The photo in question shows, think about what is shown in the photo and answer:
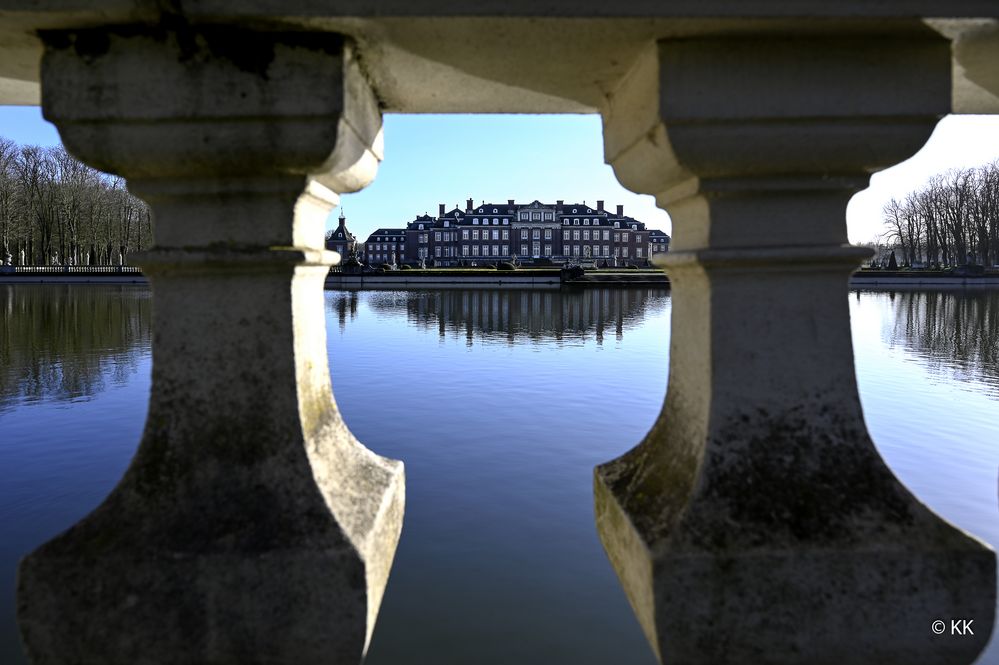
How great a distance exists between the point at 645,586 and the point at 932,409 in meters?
7.63

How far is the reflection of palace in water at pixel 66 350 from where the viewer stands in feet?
27.9

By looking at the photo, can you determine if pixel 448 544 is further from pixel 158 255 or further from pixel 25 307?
pixel 25 307

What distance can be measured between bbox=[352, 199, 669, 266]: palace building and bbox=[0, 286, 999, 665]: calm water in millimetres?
77490

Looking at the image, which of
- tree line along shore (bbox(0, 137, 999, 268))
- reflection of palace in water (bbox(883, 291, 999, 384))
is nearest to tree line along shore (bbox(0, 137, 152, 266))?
tree line along shore (bbox(0, 137, 999, 268))

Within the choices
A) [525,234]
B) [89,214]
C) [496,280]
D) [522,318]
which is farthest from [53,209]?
[525,234]

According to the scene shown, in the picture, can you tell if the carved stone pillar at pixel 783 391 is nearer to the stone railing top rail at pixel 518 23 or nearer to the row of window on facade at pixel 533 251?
the stone railing top rail at pixel 518 23

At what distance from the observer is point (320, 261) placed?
2.00 m

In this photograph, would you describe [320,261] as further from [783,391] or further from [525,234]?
[525,234]

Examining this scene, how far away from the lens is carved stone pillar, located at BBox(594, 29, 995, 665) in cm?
175

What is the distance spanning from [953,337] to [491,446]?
14.4m

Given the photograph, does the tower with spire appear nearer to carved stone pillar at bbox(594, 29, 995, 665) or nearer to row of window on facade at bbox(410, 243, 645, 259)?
row of window on facade at bbox(410, 243, 645, 259)

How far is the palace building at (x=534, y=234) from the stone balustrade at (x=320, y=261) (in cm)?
8748

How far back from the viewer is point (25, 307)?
21.8 meters

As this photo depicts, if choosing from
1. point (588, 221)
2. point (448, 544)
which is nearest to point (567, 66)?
point (448, 544)
